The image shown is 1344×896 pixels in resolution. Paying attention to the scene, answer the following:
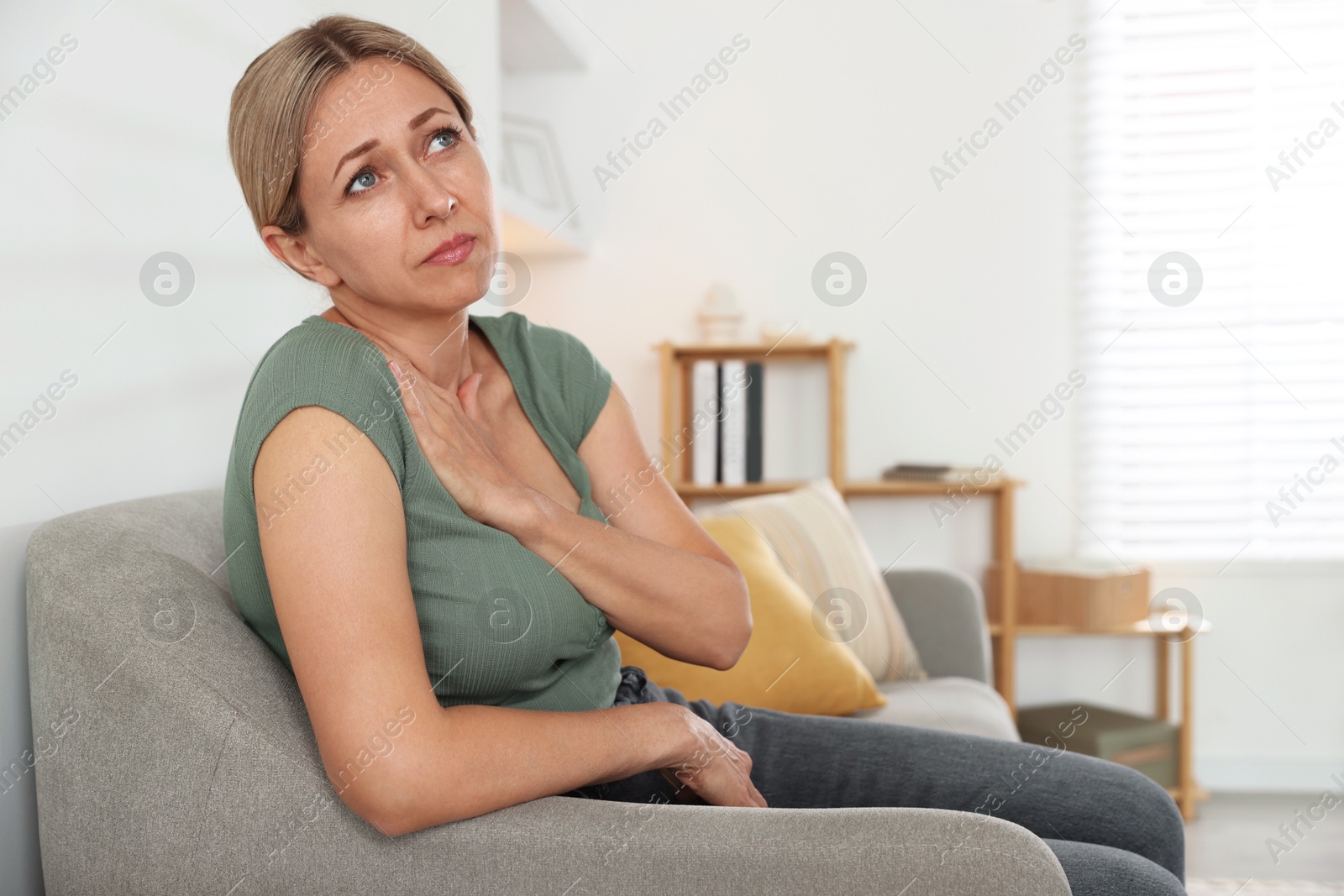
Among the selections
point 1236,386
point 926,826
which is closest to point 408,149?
point 926,826

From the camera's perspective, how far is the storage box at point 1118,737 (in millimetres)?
2850

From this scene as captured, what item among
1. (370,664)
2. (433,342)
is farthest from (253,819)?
(433,342)

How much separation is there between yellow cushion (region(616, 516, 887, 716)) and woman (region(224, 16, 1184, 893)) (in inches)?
20.5

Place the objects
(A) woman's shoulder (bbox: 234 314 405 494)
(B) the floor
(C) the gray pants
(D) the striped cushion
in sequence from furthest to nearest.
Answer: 1. (B) the floor
2. (D) the striped cushion
3. (C) the gray pants
4. (A) woman's shoulder (bbox: 234 314 405 494)

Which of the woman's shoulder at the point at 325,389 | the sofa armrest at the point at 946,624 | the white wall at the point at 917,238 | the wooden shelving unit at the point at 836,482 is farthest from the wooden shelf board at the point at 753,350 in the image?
the woman's shoulder at the point at 325,389

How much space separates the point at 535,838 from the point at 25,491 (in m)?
0.65

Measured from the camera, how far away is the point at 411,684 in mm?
806

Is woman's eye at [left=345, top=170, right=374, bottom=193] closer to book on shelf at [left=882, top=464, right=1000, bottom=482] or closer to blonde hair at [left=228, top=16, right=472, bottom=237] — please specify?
blonde hair at [left=228, top=16, right=472, bottom=237]

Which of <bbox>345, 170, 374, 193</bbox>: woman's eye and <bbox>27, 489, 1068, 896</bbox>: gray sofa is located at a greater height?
<bbox>345, 170, 374, 193</bbox>: woman's eye

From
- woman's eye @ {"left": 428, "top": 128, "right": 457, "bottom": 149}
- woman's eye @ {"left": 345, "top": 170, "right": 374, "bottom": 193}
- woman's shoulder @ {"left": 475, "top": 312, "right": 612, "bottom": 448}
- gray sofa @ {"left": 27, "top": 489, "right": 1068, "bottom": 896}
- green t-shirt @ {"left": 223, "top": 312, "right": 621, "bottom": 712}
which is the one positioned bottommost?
gray sofa @ {"left": 27, "top": 489, "right": 1068, "bottom": 896}

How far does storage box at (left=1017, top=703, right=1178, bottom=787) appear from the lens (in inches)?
112

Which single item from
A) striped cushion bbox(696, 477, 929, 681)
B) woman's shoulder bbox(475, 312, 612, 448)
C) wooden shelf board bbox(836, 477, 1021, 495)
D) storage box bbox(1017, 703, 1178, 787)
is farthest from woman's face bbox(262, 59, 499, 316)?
storage box bbox(1017, 703, 1178, 787)

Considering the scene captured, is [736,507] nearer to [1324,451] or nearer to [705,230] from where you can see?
[705,230]

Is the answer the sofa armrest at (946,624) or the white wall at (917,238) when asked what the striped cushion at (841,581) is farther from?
the white wall at (917,238)
